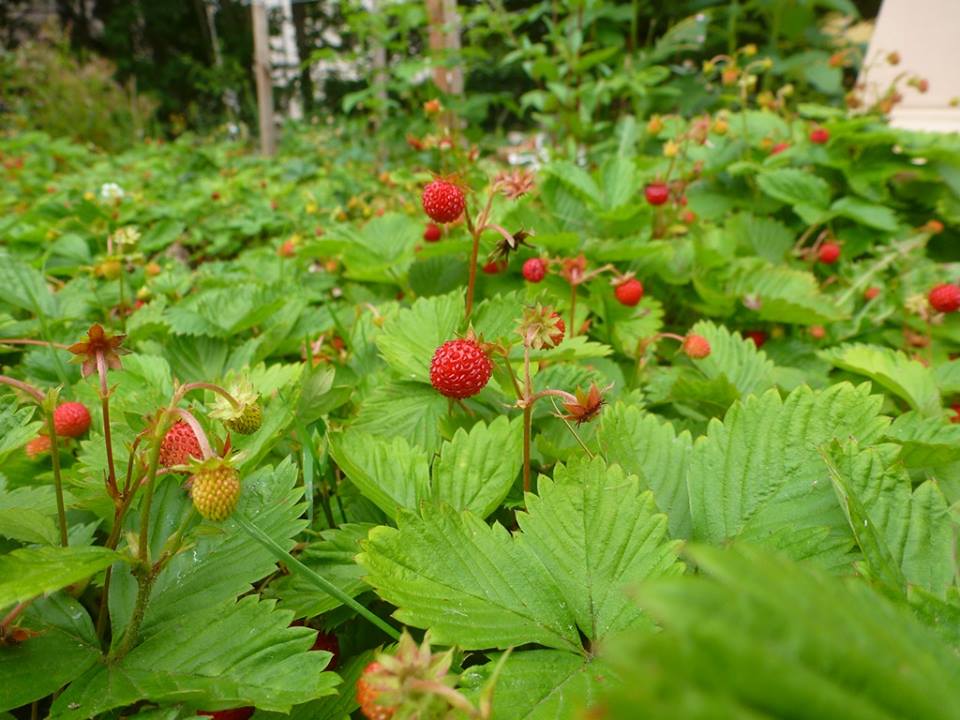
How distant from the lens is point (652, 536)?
646 millimetres

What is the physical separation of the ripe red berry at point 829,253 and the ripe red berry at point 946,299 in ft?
1.55

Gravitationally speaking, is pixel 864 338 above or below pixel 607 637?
below

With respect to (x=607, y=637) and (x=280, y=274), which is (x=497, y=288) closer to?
(x=280, y=274)

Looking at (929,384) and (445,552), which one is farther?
(929,384)

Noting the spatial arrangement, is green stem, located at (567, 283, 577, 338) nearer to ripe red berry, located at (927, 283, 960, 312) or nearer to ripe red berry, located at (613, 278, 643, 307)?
ripe red berry, located at (613, 278, 643, 307)

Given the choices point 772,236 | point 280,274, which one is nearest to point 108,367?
point 280,274

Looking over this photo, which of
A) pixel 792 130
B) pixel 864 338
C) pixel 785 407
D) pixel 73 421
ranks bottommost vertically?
pixel 864 338

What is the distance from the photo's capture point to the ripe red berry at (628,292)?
1365 millimetres

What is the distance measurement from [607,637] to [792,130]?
2279 millimetres

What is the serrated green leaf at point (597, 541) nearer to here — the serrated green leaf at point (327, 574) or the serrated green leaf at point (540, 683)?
the serrated green leaf at point (540, 683)

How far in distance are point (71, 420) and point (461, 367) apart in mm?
686

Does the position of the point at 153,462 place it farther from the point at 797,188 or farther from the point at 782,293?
the point at 797,188

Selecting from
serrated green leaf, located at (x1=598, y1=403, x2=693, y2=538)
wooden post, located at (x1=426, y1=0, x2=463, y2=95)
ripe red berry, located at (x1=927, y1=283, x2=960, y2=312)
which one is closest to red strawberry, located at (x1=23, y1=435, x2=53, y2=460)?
serrated green leaf, located at (x1=598, y1=403, x2=693, y2=538)

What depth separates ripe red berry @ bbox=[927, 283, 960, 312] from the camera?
4.33 feet
